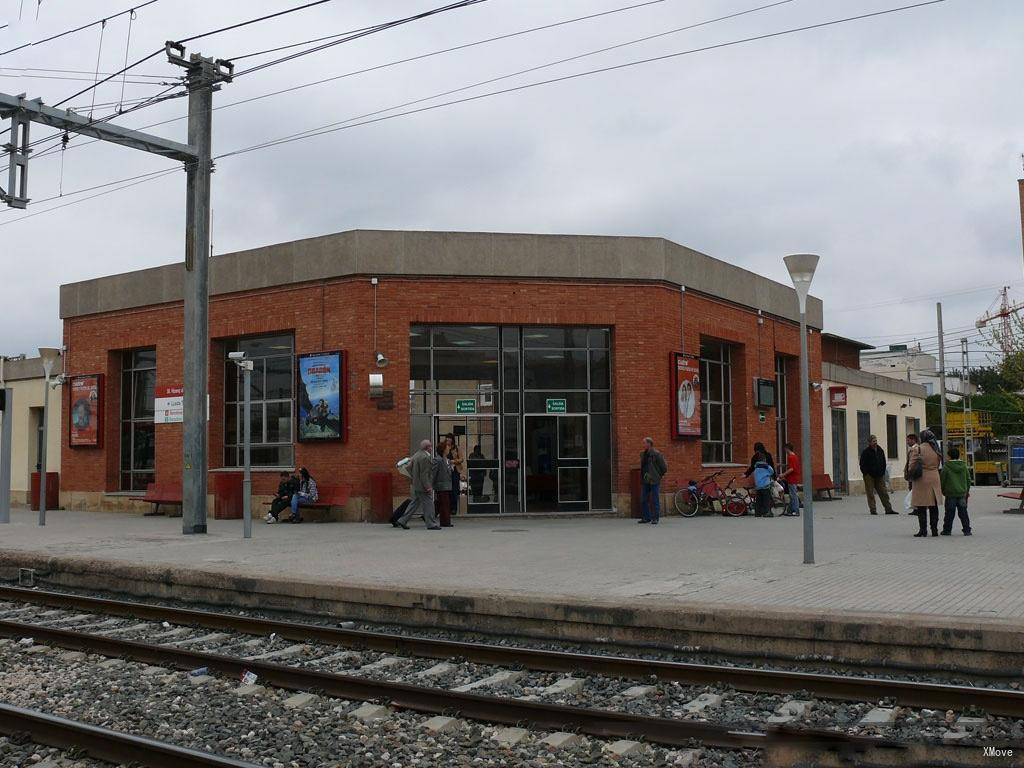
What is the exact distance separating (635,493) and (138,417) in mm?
13072

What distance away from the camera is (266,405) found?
2302cm

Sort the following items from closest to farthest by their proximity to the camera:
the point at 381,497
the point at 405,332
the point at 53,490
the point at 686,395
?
1. the point at 381,497
2. the point at 405,332
3. the point at 686,395
4. the point at 53,490

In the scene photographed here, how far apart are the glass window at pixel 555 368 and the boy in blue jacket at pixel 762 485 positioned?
425cm

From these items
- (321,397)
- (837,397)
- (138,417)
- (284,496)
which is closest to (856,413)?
(837,397)

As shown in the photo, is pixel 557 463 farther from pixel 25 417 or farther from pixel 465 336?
pixel 25 417

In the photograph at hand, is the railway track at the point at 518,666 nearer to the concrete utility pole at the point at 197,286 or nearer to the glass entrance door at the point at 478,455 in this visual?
the concrete utility pole at the point at 197,286

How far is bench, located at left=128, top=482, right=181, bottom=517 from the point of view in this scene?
23531 millimetres

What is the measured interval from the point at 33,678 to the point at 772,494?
59.7 ft

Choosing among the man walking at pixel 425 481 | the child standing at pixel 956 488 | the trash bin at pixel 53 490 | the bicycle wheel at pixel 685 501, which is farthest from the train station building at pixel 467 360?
the child standing at pixel 956 488

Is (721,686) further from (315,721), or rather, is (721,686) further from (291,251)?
(291,251)

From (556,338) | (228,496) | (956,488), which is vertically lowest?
(228,496)

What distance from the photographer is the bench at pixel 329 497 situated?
68.1 feet

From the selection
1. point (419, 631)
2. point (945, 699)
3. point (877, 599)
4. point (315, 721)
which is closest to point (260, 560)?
point (419, 631)

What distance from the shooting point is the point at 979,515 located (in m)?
21.6
